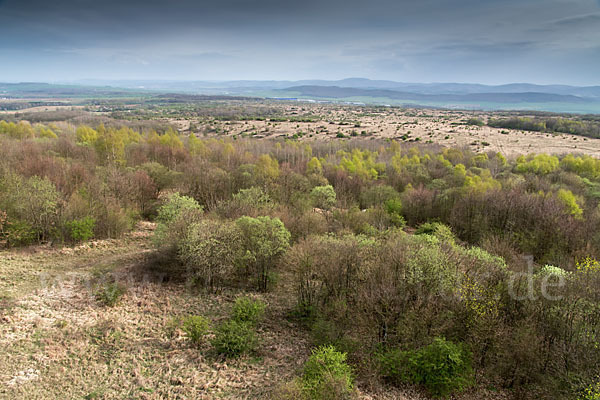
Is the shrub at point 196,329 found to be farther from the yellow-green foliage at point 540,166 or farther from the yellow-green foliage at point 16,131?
the yellow-green foliage at point 16,131

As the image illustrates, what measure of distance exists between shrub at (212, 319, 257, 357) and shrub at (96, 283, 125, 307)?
969cm

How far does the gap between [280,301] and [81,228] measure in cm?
2291

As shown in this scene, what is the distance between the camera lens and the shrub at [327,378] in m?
17.1

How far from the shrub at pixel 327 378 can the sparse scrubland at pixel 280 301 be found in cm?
9

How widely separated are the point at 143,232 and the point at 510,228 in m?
46.6

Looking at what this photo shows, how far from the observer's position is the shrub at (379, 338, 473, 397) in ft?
61.2

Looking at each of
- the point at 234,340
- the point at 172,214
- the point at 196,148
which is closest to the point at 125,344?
the point at 234,340

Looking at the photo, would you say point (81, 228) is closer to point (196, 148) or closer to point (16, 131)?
point (196, 148)

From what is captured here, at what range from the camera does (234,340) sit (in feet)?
69.8

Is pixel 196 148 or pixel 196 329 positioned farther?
pixel 196 148

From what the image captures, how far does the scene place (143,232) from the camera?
42625 mm

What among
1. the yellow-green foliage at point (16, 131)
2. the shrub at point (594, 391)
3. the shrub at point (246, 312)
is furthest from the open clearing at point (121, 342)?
the yellow-green foliage at point (16, 131)

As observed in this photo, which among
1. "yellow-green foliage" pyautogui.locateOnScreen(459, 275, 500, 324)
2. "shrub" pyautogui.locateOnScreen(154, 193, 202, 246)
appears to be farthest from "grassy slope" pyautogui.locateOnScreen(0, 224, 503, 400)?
"yellow-green foliage" pyautogui.locateOnScreen(459, 275, 500, 324)

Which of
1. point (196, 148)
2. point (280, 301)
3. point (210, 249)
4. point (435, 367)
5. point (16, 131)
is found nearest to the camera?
point (435, 367)
